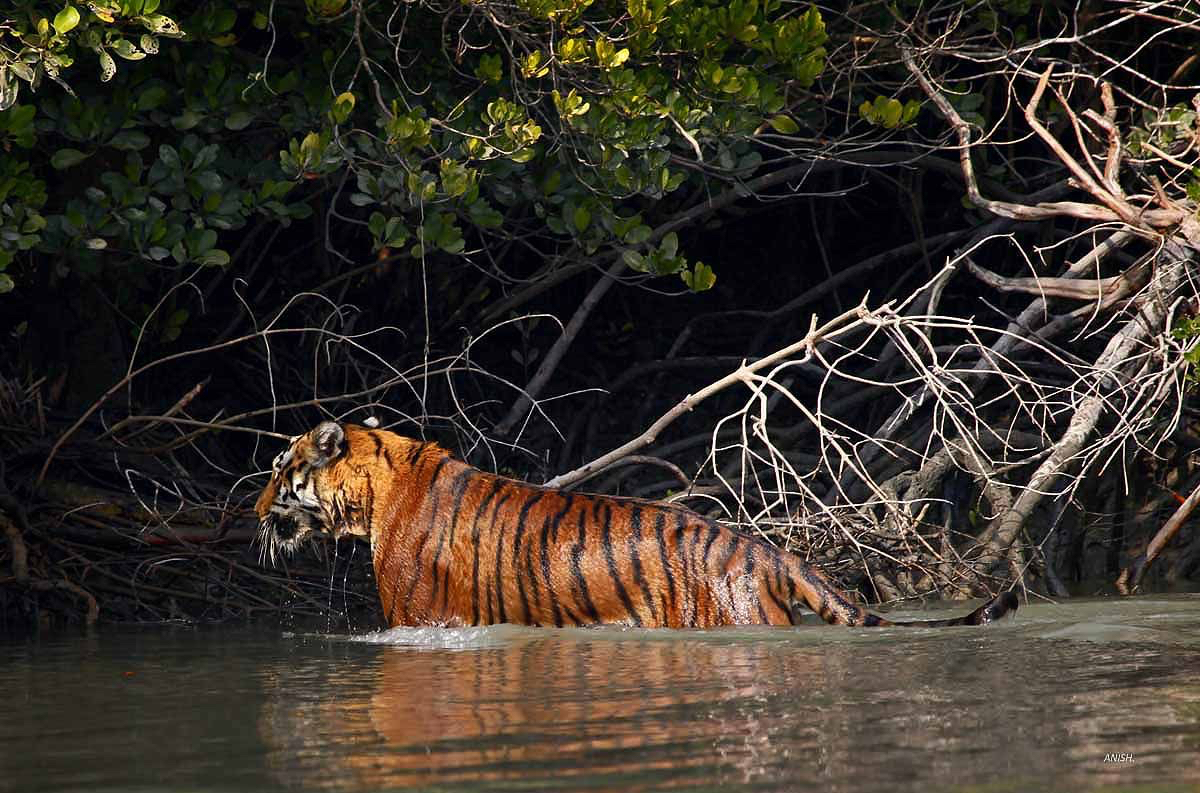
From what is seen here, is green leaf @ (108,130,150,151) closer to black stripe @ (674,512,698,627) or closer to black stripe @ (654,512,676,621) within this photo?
black stripe @ (654,512,676,621)

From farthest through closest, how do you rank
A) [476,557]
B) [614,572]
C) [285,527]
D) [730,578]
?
[285,527] → [476,557] → [614,572] → [730,578]

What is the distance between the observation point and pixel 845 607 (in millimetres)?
6695

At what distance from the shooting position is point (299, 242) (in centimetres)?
1072

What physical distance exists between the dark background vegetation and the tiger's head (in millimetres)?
287

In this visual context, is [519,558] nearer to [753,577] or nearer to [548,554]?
[548,554]

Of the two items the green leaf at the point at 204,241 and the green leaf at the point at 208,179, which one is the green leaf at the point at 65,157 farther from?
the green leaf at the point at 204,241

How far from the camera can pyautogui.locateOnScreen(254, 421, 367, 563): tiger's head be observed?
25.9 ft

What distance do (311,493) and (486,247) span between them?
7.40ft

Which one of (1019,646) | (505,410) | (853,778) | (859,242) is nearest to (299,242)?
(505,410)

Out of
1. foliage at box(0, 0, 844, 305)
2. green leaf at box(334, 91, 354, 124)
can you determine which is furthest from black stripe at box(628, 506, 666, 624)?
green leaf at box(334, 91, 354, 124)

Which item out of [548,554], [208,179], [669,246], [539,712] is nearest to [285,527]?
[548,554]

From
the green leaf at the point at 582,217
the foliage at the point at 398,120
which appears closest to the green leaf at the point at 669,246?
the foliage at the point at 398,120

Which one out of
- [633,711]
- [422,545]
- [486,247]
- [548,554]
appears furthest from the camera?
[486,247]

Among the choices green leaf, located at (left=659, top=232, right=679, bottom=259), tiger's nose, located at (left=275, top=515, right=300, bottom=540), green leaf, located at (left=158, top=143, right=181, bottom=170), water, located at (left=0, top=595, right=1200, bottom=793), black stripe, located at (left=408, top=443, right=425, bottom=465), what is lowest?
water, located at (left=0, top=595, right=1200, bottom=793)
